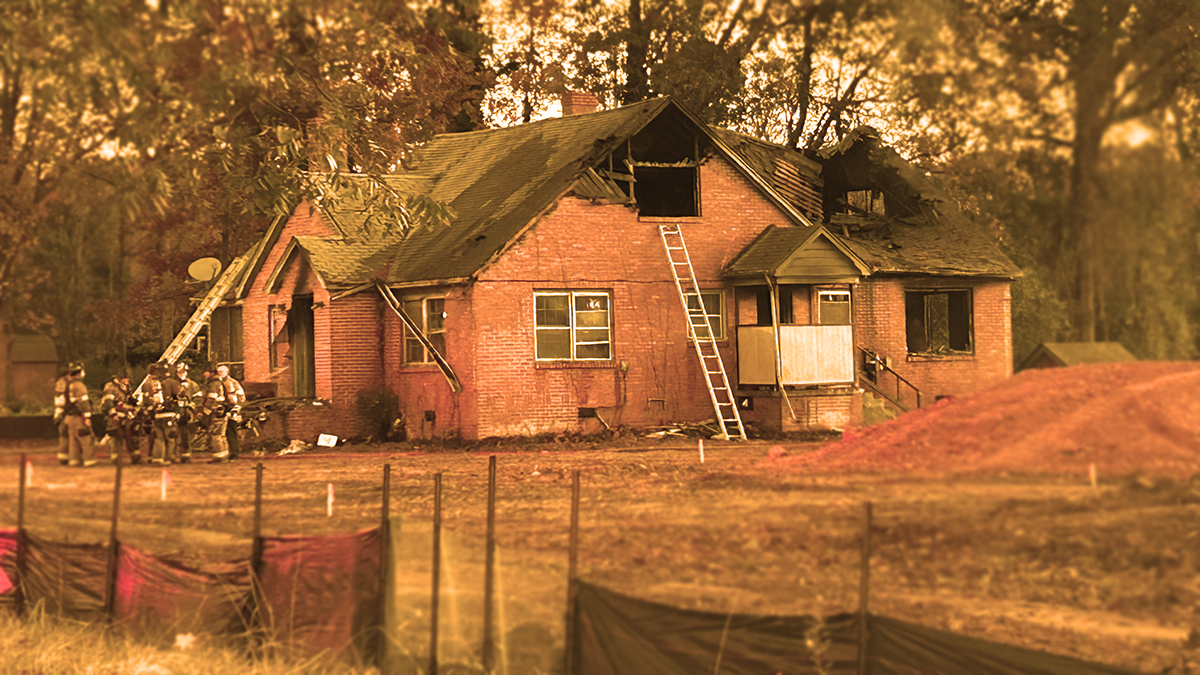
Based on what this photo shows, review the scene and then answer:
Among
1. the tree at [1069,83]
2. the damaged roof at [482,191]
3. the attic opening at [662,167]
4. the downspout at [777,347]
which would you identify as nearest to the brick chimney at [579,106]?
the damaged roof at [482,191]

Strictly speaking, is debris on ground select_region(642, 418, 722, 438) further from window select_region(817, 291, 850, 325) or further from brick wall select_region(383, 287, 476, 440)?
brick wall select_region(383, 287, 476, 440)

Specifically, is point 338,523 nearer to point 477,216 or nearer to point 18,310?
point 18,310

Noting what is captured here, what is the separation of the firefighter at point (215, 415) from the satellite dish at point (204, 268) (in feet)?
38.7

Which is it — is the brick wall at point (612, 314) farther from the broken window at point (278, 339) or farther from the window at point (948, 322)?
the window at point (948, 322)

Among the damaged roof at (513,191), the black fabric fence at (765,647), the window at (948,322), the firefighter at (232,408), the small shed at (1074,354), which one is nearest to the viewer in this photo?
the small shed at (1074,354)

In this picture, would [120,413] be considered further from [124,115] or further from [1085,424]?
[1085,424]

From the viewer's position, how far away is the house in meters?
24.0

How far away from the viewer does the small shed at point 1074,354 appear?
289cm

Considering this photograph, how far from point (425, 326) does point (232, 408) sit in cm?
501

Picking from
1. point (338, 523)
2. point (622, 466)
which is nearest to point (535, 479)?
point (622, 466)

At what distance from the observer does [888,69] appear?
3383 millimetres

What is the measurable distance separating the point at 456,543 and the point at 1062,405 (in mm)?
6565

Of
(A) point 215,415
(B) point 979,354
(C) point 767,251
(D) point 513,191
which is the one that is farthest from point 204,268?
(C) point 767,251

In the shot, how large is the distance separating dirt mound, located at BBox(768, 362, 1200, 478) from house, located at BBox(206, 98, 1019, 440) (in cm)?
1954
